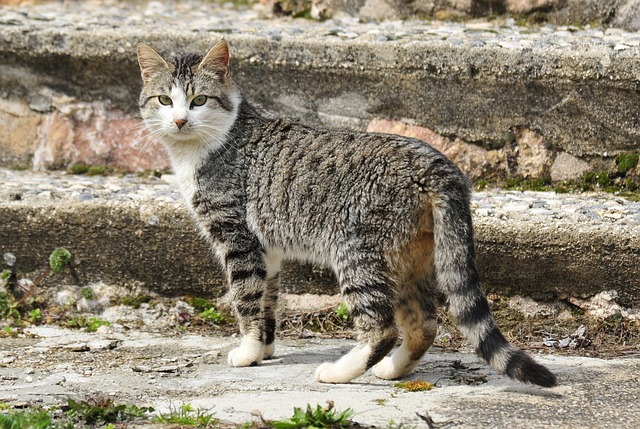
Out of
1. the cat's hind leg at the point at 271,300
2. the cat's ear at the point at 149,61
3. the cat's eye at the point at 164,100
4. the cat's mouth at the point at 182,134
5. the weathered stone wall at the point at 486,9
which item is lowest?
the cat's hind leg at the point at 271,300

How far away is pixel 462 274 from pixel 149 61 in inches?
77.9

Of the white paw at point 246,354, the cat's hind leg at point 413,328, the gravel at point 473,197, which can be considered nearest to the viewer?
the cat's hind leg at point 413,328

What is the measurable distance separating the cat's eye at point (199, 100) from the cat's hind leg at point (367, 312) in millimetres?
1179

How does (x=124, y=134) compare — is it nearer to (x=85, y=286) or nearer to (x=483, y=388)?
(x=85, y=286)

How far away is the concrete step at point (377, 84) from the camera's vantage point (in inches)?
198

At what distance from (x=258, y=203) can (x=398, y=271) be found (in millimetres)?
847

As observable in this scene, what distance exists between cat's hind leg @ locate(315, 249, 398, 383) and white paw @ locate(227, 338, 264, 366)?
19.7 inches

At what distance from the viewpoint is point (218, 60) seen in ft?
14.8

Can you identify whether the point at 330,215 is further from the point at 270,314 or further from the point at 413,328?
the point at 270,314

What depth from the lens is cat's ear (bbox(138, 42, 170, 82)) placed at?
449 cm

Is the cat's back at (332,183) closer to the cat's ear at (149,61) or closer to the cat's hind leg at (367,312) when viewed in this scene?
the cat's hind leg at (367,312)

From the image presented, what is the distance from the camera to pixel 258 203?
170 inches

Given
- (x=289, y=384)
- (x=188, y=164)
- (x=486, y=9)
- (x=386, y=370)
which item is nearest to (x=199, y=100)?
(x=188, y=164)

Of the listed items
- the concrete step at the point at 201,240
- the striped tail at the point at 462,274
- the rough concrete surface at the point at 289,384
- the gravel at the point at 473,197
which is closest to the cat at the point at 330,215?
the striped tail at the point at 462,274
